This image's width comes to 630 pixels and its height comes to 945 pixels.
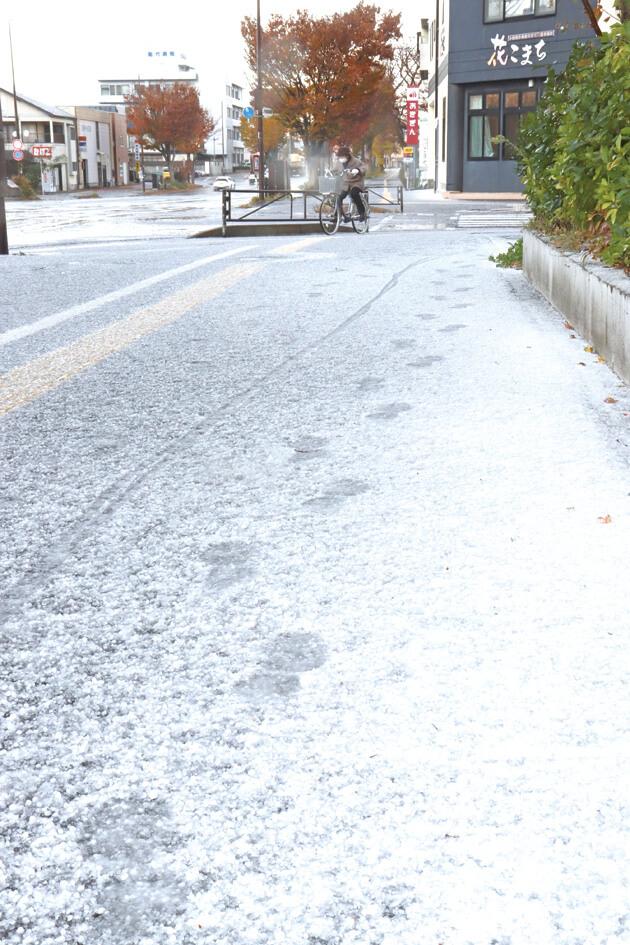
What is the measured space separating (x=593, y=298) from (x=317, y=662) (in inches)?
148

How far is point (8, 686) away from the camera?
2.02m

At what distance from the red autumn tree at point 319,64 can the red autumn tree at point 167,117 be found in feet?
109

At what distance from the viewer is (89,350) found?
5.84 m

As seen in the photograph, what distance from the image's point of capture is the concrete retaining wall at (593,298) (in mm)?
4574

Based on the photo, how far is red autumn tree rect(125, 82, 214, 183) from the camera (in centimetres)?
7831

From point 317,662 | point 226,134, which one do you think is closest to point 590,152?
point 317,662

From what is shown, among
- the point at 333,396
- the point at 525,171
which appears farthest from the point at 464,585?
the point at 525,171

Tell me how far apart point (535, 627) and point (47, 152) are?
230 feet

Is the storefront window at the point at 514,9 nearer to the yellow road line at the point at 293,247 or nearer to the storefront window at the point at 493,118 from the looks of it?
the storefront window at the point at 493,118

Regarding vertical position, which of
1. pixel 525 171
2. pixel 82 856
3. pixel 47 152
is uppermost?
pixel 47 152

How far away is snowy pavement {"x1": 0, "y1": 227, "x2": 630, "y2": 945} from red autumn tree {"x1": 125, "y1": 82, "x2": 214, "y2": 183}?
255 feet

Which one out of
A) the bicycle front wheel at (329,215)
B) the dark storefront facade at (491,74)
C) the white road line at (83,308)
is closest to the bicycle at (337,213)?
the bicycle front wheel at (329,215)

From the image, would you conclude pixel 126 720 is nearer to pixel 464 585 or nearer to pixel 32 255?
pixel 464 585

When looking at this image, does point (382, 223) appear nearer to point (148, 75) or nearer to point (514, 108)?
point (514, 108)
